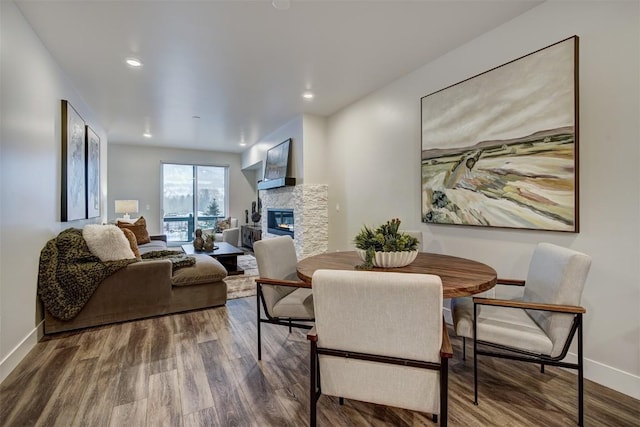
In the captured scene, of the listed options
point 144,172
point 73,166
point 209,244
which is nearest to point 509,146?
point 209,244

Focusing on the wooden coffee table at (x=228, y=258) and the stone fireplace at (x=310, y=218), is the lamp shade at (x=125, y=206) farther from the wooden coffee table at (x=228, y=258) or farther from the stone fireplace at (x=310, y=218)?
the stone fireplace at (x=310, y=218)

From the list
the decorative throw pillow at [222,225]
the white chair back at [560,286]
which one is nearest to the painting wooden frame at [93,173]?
the decorative throw pillow at [222,225]

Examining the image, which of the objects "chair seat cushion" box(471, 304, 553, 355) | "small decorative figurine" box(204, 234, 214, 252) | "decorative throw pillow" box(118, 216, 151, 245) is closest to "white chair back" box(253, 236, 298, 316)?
"chair seat cushion" box(471, 304, 553, 355)

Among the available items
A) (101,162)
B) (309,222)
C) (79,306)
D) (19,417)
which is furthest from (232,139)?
(19,417)

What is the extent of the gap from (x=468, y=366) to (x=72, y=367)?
115 inches

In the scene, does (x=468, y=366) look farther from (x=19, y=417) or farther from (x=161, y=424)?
(x=19, y=417)

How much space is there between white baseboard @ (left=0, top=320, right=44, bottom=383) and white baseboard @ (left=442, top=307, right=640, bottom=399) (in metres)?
3.91

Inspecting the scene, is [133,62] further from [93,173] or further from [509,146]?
[509,146]

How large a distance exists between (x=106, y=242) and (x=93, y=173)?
232 cm

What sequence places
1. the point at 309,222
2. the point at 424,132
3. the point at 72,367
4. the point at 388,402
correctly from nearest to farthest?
the point at 388,402 → the point at 72,367 → the point at 424,132 → the point at 309,222

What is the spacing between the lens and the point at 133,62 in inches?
123

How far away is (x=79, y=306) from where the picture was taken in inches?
110

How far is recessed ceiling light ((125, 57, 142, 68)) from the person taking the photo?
121 inches

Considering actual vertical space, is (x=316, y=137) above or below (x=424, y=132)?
above
